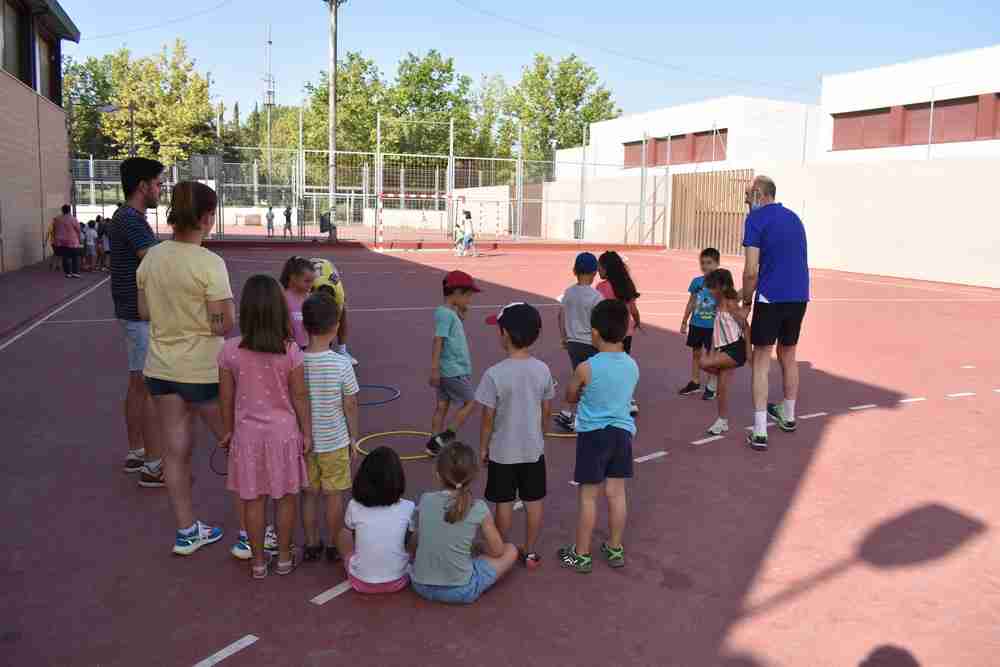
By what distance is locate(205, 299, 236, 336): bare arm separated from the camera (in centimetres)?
420

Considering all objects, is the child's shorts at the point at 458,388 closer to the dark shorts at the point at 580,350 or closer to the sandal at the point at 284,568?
the dark shorts at the point at 580,350

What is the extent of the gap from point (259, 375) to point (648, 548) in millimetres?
2294

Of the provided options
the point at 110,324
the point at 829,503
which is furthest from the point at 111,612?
the point at 110,324

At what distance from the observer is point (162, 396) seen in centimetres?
433

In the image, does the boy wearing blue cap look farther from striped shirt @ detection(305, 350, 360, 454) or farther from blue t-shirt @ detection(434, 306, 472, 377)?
striped shirt @ detection(305, 350, 360, 454)

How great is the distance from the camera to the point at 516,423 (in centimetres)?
421

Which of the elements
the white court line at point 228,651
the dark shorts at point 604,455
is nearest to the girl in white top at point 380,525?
the white court line at point 228,651

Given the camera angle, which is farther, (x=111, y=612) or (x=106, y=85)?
(x=106, y=85)

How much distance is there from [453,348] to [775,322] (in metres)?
2.62

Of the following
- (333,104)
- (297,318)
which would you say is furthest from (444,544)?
(333,104)

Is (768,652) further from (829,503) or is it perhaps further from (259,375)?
(259,375)

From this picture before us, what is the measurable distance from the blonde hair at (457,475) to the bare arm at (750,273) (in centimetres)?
334

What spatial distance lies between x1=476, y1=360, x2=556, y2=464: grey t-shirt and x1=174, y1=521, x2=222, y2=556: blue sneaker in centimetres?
162

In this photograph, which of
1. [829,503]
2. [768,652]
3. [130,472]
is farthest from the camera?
[130,472]
